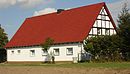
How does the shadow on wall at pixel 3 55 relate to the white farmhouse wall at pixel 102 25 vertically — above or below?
below

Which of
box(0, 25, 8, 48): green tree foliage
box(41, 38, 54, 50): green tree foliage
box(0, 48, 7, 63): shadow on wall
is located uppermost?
box(0, 25, 8, 48): green tree foliage

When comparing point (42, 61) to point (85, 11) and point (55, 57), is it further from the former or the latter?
point (85, 11)

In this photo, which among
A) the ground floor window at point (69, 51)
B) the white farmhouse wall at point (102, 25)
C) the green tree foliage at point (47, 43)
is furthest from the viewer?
the green tree foliage at point (47, 43)

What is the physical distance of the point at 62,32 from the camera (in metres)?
49.9

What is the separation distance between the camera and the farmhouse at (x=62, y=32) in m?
46.2

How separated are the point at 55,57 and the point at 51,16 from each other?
389 inches

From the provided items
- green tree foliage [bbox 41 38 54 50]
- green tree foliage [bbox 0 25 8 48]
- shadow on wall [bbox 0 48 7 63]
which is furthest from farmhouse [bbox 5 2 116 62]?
green tree foliage [bbox 0 25 8 48]

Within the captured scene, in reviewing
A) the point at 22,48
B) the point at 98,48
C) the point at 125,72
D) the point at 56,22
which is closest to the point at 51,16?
the point at 56,22

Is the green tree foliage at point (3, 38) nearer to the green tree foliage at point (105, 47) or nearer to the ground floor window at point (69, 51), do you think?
the ground floor window at point (69, 51)

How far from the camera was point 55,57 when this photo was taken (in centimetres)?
4900

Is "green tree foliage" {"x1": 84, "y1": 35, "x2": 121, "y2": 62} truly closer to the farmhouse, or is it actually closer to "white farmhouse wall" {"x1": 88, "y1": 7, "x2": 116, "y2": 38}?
the farmhouse

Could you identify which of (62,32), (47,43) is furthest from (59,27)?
(47,43)

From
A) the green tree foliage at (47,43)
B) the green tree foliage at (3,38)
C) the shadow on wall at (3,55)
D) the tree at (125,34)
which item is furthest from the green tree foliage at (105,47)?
the green tree foliage at (3,38)

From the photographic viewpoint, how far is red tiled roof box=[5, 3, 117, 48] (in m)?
46.8
